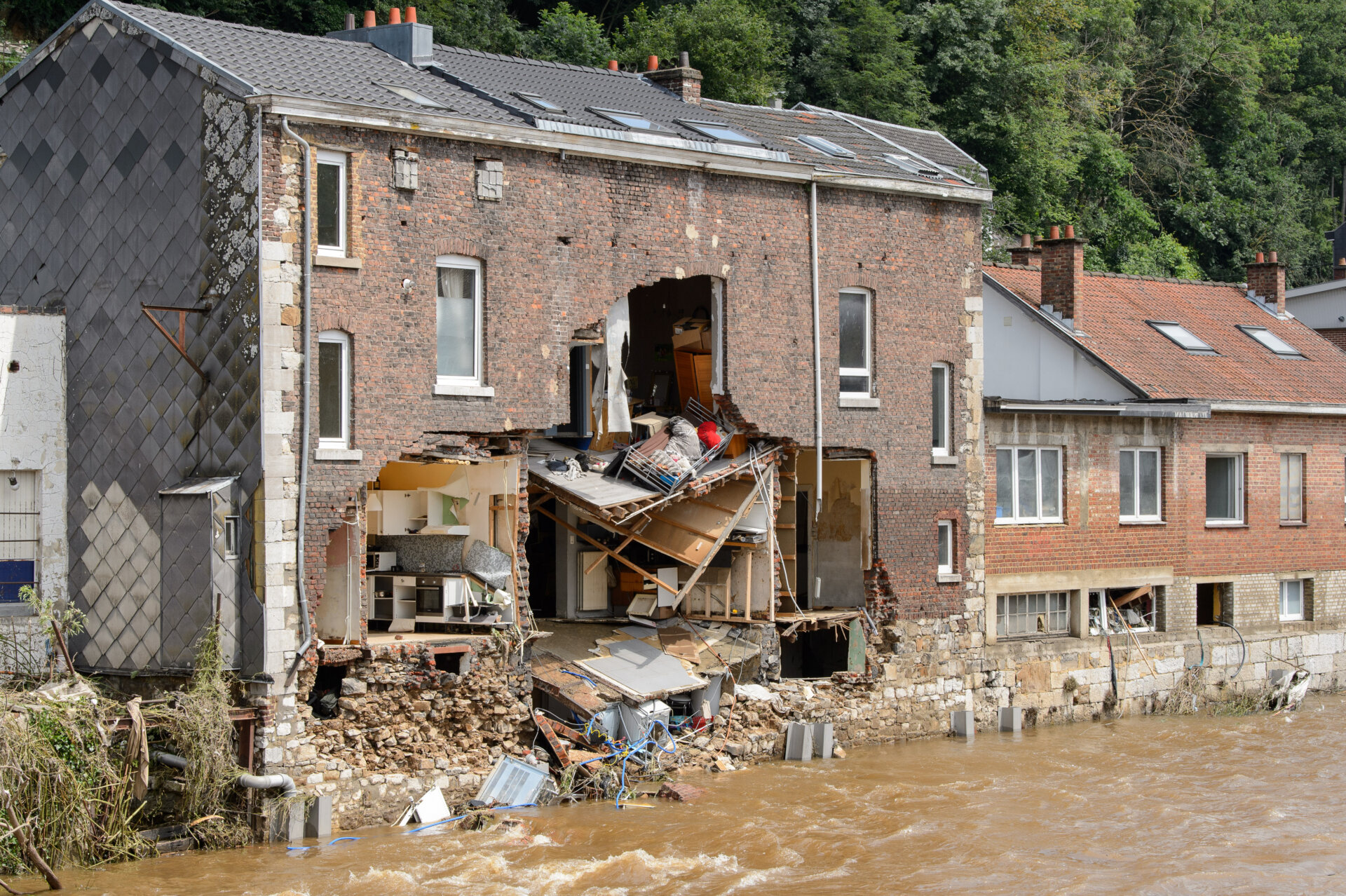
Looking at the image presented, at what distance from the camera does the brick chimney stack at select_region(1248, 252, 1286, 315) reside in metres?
31.5

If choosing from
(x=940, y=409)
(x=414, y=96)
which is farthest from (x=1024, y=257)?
(x=414, y=96)

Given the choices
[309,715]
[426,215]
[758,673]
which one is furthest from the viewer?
[758,673]

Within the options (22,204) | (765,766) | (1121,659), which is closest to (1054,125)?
(1121,659)

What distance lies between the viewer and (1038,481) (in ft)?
81.6

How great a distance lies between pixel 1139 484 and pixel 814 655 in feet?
21.6

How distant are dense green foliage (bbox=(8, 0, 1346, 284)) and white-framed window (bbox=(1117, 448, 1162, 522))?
10616 mm

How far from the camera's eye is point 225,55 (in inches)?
698

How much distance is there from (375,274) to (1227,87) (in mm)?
37588

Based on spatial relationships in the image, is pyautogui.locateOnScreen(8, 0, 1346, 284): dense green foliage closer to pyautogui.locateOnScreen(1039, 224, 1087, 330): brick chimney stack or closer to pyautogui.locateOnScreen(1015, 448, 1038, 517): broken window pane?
pyautogui.locateOnScreen(1039, 224, 1087, 330): brick chimney stack

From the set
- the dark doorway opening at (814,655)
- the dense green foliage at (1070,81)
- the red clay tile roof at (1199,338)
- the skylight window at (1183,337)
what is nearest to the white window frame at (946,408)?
the dark doorway opening at (814,655)

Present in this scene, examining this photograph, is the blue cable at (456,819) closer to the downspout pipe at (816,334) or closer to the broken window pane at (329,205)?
the downspout pipe at (816,334)

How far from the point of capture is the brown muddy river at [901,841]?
50.6 feet

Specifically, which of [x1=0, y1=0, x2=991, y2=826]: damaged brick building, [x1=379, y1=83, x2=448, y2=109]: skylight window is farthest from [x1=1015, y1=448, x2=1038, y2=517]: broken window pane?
[x1=379, y1=83, x2=448, y2=109]: skylight window

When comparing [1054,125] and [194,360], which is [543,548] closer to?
[194,360]
